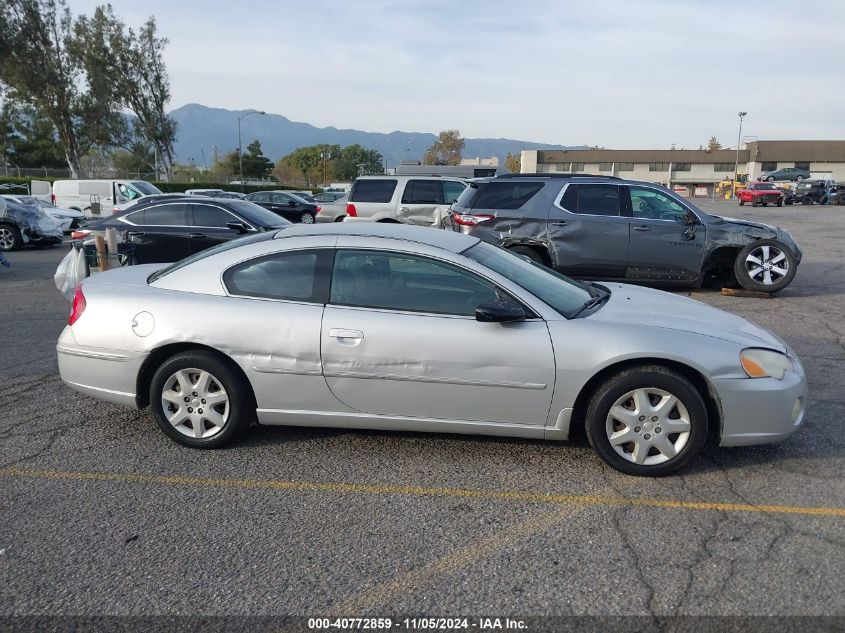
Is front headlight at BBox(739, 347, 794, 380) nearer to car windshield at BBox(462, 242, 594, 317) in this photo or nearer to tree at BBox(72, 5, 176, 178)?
car windshield at BBox(462, 242, 594, 317)

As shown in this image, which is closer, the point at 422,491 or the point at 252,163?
the point at 422,491

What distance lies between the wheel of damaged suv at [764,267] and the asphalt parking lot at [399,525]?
5134 millimetres

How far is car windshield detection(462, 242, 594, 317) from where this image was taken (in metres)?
4.21

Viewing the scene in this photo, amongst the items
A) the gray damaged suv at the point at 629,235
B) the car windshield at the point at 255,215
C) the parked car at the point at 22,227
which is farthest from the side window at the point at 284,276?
the parked car at the point at 22,227

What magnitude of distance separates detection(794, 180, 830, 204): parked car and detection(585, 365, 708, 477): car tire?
46914 mm

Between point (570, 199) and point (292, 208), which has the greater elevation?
point (570, 199)

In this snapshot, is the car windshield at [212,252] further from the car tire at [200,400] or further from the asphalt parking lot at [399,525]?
the asphalt parking lot at [399,525]

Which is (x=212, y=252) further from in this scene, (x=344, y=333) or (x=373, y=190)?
(x=373, y=190)

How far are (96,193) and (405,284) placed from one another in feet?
83.1

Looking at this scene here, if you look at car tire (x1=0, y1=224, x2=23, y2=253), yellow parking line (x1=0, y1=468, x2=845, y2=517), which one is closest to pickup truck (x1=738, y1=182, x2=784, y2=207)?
car tire (x1=0, y1=224, x2=23, y2=253)

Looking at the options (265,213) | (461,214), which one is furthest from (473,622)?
(265,213)

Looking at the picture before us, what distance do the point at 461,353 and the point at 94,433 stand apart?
8.61 ft

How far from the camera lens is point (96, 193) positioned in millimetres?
25781

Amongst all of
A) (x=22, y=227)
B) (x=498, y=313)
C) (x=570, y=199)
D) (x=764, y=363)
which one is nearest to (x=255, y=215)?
(x=570, y=199)
